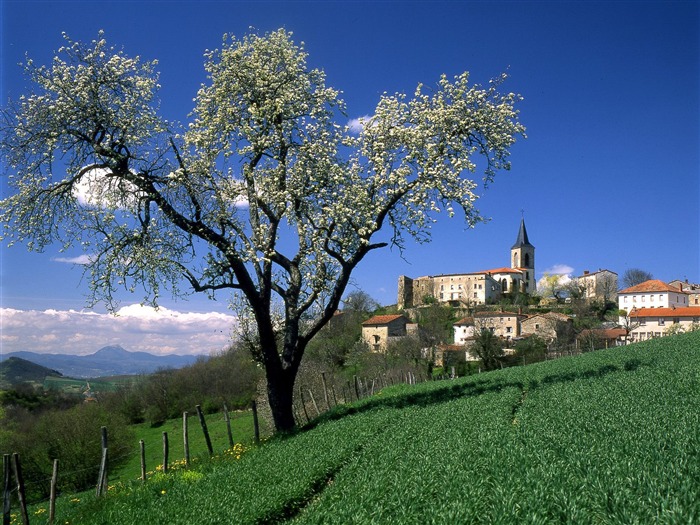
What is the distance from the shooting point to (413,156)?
22109 mm

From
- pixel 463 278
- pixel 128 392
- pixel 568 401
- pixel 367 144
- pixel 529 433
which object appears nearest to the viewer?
pixel 529 433

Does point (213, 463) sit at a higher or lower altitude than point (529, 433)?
lower

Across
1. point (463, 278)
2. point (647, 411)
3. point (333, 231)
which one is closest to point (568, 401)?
point (647, 411)

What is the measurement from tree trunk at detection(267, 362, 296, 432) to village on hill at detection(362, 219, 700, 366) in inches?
2109

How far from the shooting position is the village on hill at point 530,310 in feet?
291

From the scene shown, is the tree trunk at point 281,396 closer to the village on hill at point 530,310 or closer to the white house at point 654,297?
the village on hill at point 530,310

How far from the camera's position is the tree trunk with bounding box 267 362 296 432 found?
2134 centimetres

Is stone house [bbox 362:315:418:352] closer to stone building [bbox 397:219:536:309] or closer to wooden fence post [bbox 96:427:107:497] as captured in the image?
stone building [bbox 397:219:536:309]

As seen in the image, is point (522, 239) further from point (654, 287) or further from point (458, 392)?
point (458, 392)

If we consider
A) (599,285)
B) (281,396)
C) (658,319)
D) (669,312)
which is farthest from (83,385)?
(599,285)

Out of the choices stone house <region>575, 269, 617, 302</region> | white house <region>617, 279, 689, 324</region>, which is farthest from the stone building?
white house <region>617, 279, 689, 324</region>

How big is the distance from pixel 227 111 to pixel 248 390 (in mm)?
59968

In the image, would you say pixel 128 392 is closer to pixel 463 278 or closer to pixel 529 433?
pixel 529 433

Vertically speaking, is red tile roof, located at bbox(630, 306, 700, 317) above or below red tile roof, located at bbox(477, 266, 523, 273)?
below
